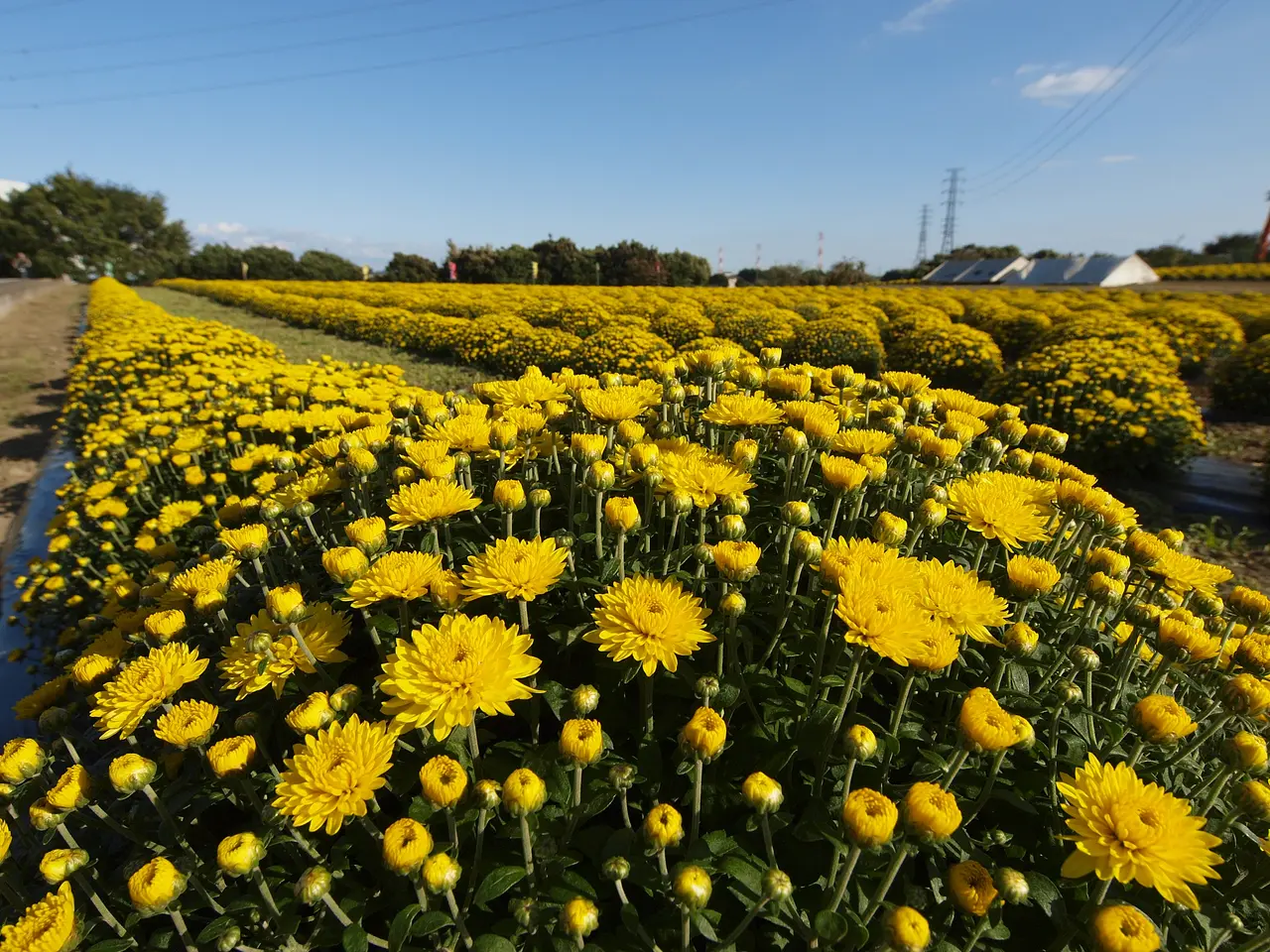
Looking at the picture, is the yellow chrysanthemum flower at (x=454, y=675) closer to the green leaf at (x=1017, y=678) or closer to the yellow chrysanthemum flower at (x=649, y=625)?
the yellow chrysanthemum flower at (x=649, y=625)

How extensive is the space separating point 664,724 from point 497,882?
0.51m

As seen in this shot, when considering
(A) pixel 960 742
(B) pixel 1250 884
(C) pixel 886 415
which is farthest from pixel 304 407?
(B) pixel 1250 884

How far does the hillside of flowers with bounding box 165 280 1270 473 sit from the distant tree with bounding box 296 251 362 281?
32828 millimetres

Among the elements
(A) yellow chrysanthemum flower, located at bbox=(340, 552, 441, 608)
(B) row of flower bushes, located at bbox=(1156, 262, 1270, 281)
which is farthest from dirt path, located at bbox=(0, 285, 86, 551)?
(B) row of flower bushes, located at bbox=(1156, 262, 1270, 281)

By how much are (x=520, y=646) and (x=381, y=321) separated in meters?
14.6

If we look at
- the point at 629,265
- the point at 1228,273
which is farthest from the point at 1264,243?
the point at 629,265

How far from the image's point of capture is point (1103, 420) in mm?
5961

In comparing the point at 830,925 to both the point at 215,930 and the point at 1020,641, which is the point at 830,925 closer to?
the point at 1020,641

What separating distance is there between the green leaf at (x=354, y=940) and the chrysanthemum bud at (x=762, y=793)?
2.43 ft

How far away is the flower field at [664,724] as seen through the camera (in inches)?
42.8

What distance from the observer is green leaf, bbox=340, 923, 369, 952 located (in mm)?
1053

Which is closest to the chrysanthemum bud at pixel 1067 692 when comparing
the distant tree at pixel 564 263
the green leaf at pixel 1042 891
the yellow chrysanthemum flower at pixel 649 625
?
the green leaf at pixel 1042 891

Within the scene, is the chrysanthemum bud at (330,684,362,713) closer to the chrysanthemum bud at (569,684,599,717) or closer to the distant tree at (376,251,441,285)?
the chrysanthemum bud at (569,684,599,717)

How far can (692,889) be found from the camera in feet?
3.23
